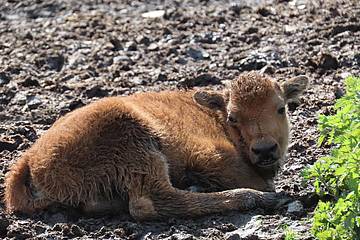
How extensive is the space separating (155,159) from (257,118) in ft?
3.65

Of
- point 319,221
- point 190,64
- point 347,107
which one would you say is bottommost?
point 190,64

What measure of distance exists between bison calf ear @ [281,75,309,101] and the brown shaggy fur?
1.15ft

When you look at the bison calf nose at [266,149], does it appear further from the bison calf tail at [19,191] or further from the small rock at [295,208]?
the bison calf tail at [19,191]

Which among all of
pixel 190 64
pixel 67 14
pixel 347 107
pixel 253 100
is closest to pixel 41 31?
pixel 67 14

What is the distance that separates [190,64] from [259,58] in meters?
0.96

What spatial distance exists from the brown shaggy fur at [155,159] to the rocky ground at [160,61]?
0.17 m

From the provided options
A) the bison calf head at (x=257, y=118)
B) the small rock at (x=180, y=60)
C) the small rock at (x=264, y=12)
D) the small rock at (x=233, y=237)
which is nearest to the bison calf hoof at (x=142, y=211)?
the small rock at (x=233, y=237)

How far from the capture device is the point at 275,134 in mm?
9367

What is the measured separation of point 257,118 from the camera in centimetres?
934

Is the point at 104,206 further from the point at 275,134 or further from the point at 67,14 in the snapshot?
the point at 67,14

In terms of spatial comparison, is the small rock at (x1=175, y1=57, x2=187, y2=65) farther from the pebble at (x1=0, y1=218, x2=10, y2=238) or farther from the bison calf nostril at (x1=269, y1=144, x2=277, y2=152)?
the pebble at (x1=0, y1=218, x2=10, y2=238)

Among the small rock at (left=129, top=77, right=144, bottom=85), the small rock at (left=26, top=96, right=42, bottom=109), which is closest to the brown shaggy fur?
the small rock at (left=26, top=96, right=42, bottom=109)

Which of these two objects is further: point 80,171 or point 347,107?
point 80,171

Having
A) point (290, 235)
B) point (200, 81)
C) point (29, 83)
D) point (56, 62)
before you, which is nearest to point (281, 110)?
point (290, 235)
